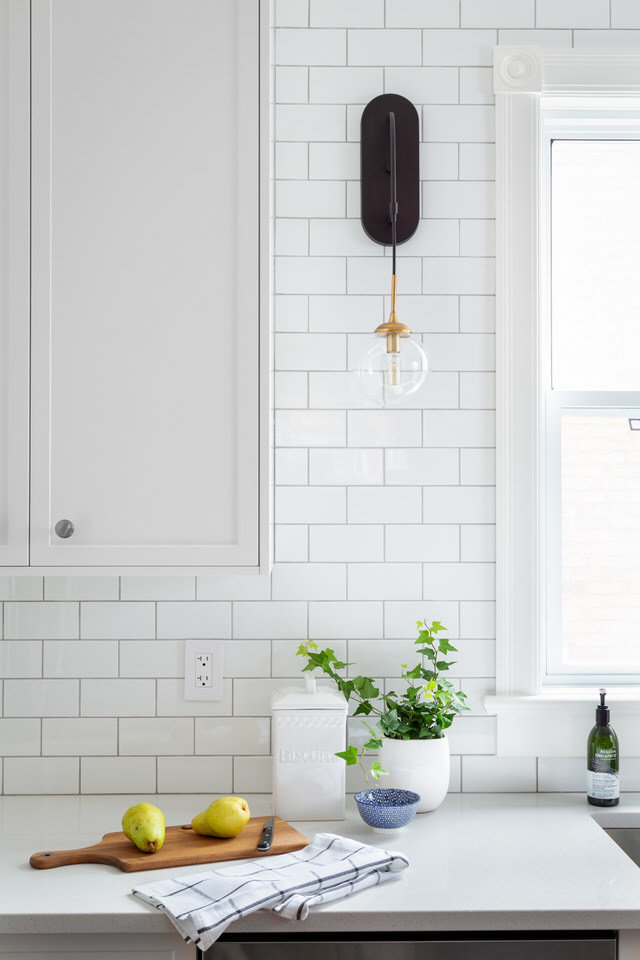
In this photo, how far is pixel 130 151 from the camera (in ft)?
5.28

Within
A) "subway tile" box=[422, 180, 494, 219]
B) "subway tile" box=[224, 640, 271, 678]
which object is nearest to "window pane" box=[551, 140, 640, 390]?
"subway tile" box=[422, 180, 494, 219]

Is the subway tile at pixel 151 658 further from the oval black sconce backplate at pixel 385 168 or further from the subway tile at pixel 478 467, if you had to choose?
the oval black sconce backplate at pixel 385 168

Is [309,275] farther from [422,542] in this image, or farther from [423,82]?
[422,542]

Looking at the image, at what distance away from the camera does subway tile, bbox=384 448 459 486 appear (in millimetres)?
1965

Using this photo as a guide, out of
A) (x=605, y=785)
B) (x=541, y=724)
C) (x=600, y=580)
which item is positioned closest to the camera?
(x=605, y=785)

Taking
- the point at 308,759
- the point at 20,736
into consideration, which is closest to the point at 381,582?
the point at 308,759

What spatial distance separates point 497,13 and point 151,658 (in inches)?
67.5

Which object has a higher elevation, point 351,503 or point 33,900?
point 351,503

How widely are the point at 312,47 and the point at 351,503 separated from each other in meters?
1.07

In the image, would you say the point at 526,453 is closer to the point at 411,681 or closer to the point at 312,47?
the point at 411,681

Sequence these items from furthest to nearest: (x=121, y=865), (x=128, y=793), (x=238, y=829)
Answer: (x=128, y=793) < (x=238, y=829) < (x=121, y=865)

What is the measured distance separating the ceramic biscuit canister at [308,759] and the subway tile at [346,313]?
33.4 inches

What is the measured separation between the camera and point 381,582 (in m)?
1.96

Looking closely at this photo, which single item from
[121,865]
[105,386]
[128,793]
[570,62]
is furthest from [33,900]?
[570,62]
